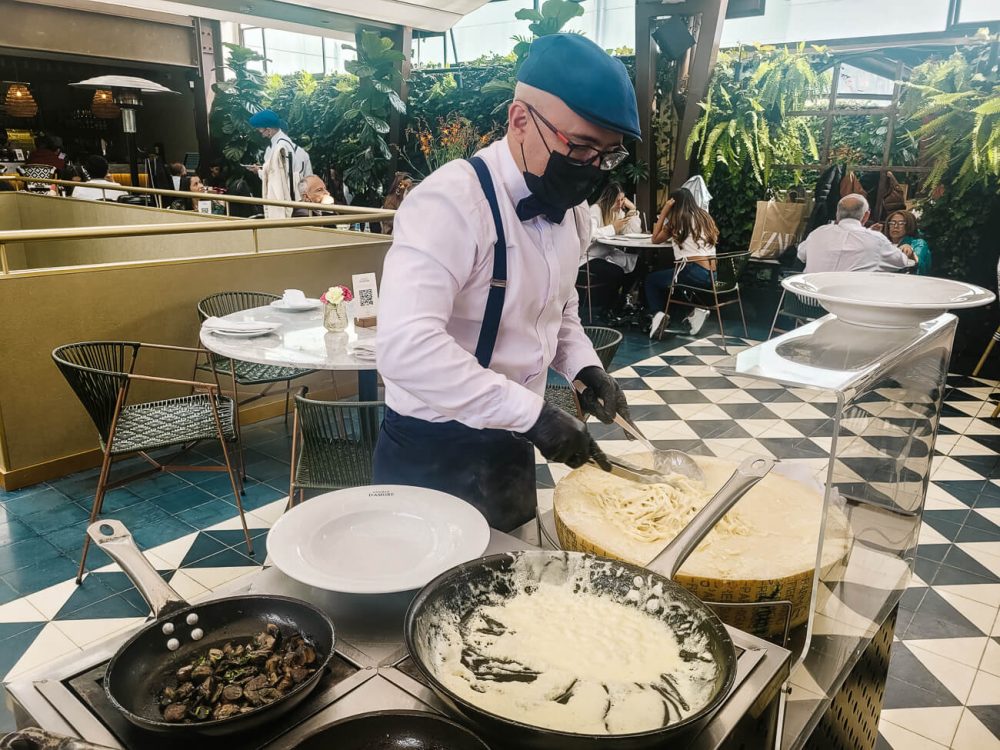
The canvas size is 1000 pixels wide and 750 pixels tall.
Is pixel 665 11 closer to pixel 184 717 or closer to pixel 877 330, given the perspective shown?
pixel 877 330

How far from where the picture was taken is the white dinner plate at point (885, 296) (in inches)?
61.6

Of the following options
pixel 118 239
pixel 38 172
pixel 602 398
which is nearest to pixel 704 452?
pixel 602 398

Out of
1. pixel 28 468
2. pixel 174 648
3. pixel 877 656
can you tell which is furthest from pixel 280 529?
pixel 28 468

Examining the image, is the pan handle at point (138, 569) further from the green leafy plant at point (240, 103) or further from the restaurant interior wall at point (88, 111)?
the restaurant interior wall at point (88, 111)

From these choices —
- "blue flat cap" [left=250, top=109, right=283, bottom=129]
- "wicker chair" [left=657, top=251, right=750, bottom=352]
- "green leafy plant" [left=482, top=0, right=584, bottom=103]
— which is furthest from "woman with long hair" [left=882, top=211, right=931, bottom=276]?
"blue flat cap" [left=250, top=109, right=283, bottom=129]

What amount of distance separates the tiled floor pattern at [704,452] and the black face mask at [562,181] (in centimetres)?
43

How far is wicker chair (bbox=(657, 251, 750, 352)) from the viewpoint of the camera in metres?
6.78

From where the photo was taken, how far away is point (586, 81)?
127cm

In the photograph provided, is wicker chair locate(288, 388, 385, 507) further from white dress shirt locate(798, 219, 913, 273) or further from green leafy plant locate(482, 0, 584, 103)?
green leafy plant locate(482, 0, 584, 103)

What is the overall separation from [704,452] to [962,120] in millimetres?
6106

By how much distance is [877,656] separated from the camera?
155 centimetres

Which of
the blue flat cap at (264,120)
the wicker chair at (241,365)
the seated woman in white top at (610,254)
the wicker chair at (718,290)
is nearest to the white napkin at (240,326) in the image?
the wicker chair at (241,365)

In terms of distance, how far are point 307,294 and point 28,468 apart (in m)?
2.10

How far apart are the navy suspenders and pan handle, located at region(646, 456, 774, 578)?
530 millimetres
